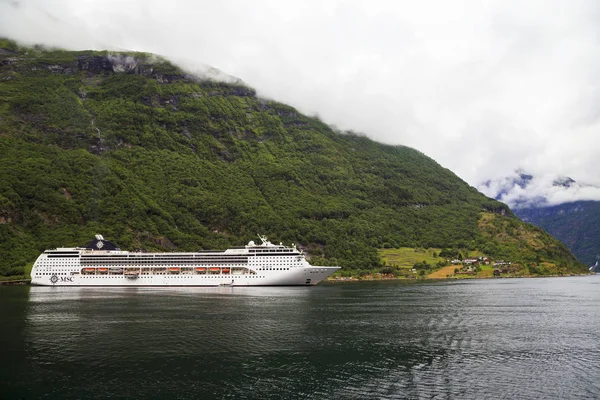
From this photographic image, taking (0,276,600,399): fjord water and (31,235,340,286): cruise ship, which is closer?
(0,276,600,399): fjord water

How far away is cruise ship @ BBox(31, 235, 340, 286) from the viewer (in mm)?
140750

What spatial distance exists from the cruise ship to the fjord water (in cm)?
5930

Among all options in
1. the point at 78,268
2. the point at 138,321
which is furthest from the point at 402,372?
the point at 78,268

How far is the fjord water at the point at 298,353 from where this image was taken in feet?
117

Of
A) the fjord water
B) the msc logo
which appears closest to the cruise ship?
the msc logo

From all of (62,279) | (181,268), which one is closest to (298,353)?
(181,268)

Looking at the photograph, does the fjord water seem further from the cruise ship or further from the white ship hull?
the cruise ship

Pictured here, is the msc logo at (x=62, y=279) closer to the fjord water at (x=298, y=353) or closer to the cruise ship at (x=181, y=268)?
the cruise ship at (x=181, y=268)

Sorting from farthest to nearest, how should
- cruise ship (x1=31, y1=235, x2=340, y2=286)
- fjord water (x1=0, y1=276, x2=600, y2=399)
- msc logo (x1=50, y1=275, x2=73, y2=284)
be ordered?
1. msc logo (x1=50, y1=275, x2=73, y2=284)
2. cruise ship (x1=31, y1=235, x2=340, y2=286)
3. fjord water (x1=0, y1=276, x2=600, y2=399)

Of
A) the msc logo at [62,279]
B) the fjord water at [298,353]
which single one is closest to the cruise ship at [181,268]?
the msc logo at [62,279]

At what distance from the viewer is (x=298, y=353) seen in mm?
47094

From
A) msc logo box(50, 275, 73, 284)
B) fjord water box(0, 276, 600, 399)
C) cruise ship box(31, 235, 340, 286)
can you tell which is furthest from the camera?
msc logo box(50, 275, 73, 284)

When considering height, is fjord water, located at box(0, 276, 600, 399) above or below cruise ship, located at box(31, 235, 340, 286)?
below

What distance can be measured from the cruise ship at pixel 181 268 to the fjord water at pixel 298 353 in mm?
59303
